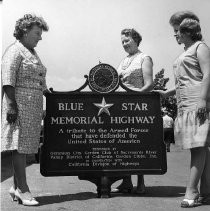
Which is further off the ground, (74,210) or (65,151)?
(65,151)

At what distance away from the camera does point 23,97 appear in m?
5.70

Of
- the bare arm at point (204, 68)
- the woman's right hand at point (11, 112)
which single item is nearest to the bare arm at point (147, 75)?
the bare arm at point (204, 68)

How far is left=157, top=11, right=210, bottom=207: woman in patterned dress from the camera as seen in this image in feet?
18.1

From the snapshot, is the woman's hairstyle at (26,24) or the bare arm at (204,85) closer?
the bare arm at (204,85)

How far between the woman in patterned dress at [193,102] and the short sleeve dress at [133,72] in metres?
0.77

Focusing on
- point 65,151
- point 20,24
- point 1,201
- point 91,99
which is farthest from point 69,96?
point 1,201

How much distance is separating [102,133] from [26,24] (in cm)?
164

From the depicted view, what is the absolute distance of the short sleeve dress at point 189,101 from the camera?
5.51 m

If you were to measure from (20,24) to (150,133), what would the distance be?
83.2 inches

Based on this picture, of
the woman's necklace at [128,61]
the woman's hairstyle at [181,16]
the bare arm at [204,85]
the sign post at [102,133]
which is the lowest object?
the sign post at [102,133]

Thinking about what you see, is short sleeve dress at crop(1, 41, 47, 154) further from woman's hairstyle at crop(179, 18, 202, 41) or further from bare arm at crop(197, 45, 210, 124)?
bare arm at crop(197, 45, 210, 124)

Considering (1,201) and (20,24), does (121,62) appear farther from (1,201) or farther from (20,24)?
(1,201)

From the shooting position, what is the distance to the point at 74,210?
5.32 metres

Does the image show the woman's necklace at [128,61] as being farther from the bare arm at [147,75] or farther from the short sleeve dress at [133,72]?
the bare arm at [147,75]
